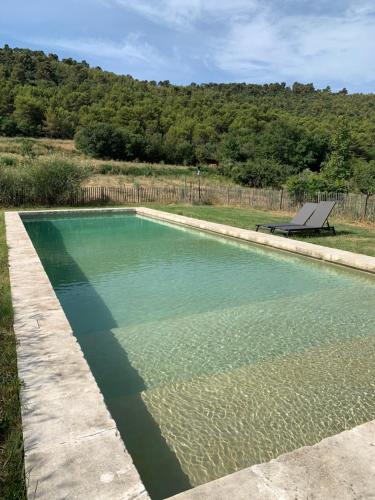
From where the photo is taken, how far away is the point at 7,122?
44.3 meters

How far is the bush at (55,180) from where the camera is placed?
628 inches

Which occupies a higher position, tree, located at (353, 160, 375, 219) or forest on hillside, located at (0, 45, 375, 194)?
forest on hillside, located at (0, 45, 375, 194)

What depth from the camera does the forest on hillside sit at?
128 ft

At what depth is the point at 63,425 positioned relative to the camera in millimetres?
2107

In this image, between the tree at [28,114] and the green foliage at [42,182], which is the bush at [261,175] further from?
the tree at [28,114]

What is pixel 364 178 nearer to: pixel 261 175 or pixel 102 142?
pixel 261 175

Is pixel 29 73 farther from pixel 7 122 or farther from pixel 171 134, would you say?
pixel 171 134

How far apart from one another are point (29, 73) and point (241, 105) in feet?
95.4

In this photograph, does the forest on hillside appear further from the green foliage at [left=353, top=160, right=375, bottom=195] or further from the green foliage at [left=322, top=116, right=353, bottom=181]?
the green foliage at [left=353, top=160, right=375, bottom=195]

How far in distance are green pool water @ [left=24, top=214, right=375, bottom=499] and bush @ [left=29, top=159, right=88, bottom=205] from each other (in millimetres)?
9250

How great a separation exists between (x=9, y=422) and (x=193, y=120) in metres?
51.3

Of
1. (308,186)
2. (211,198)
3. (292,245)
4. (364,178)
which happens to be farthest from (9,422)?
(364,178)

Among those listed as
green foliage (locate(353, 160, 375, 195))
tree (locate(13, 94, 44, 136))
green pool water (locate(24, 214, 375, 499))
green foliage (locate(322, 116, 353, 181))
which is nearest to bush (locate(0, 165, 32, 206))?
green pool water (locate(24, 214, 375, 499))

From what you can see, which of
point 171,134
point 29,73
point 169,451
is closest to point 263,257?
point 169,451
